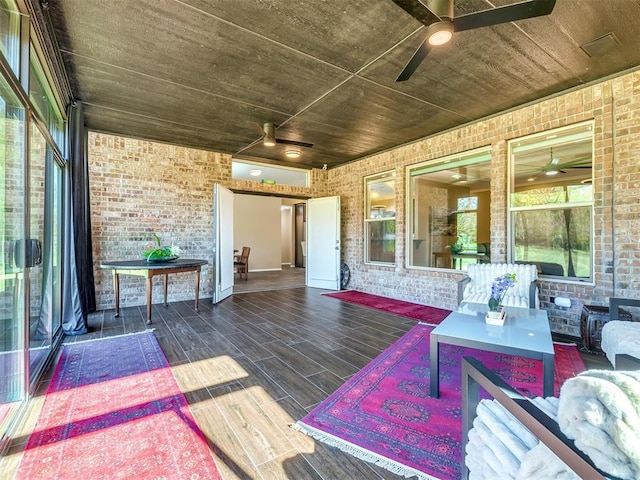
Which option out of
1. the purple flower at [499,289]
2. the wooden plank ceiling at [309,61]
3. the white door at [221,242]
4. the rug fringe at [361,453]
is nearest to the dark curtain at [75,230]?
the wooden plank ceiling at [309,61]

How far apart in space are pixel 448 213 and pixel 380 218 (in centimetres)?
128

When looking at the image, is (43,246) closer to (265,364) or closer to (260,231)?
(265,364)

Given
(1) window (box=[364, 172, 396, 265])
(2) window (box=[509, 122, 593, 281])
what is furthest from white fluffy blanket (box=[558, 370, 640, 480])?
(1) window (box=[364, 172, 396, 265])

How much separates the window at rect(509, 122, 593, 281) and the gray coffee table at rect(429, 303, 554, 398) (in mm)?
1455

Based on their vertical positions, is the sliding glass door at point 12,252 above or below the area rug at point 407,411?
above

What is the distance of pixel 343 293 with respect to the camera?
607 centimetres

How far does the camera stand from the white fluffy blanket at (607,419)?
639mm

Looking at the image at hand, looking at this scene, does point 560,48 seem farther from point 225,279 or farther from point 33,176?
point 225,279

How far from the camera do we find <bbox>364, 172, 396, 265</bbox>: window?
5.79 metres

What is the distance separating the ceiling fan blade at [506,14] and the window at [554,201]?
2.29 m

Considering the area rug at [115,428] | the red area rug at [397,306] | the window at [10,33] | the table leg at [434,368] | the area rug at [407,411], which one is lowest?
the area rug at [115,428]

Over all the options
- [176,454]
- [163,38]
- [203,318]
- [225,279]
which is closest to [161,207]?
[225,279]

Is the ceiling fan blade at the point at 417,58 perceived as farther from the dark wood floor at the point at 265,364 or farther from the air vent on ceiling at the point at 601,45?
the dark wood floor at the point at 265,364

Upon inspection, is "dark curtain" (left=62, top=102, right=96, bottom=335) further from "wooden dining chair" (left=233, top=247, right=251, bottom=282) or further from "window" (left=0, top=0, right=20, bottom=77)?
"wooden dining chair" (left=233, top=247, right=251, bottom=282)
